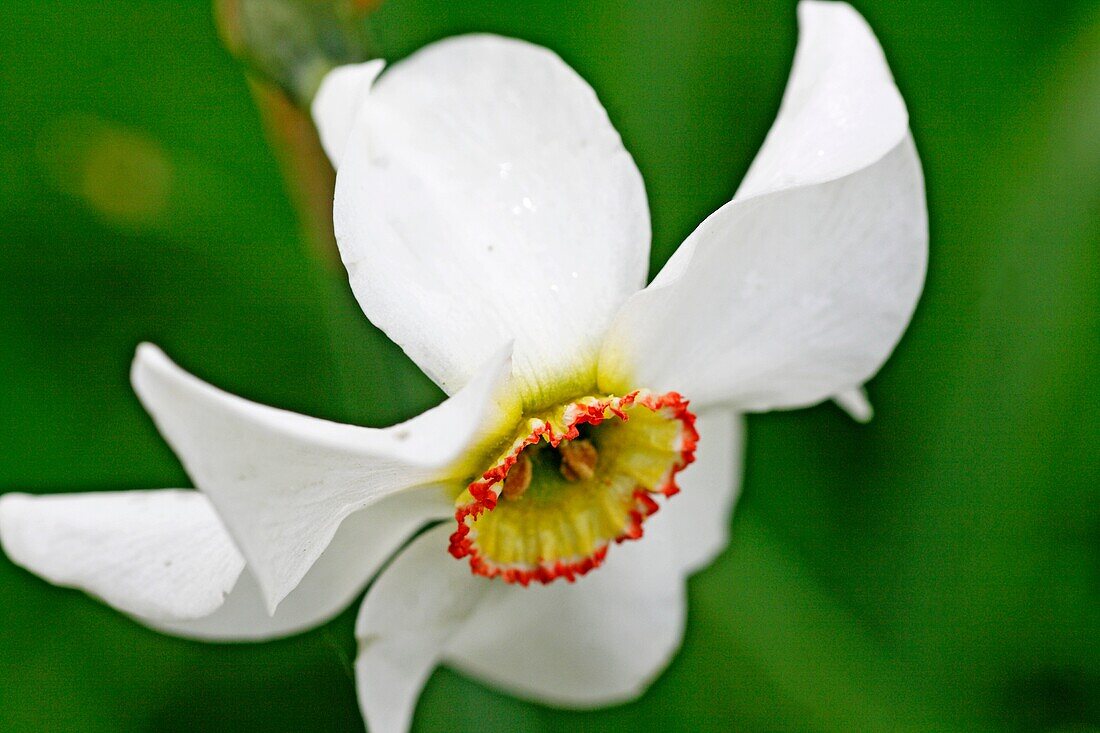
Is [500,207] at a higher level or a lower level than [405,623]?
higher

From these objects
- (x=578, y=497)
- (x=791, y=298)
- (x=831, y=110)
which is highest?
(x=831, y=110)

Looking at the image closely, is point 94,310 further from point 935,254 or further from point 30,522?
point 935,254

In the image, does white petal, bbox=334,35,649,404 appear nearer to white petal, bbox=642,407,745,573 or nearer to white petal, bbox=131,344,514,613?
white petal, bbox=131,344,514,613

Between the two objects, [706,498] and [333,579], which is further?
[706,498]

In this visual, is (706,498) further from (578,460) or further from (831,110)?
(831,110)

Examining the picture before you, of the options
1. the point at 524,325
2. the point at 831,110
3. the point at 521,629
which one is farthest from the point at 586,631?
the point at 831,110

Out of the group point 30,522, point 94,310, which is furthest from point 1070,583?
point 94,310
